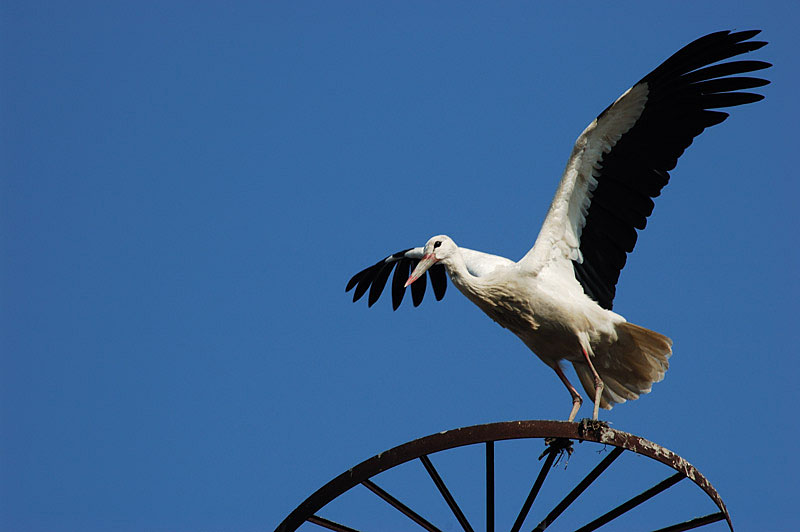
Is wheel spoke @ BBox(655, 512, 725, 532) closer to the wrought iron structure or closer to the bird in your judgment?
the wrought iron structure

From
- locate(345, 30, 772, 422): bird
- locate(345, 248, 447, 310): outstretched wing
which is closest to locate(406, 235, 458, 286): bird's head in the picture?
locate(345, 30, 772, 422): bird

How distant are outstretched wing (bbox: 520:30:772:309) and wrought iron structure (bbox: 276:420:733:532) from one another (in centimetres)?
232

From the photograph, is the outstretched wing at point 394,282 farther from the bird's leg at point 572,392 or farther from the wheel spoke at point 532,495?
the wheel spoke at point 532,495

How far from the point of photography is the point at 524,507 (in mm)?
6387

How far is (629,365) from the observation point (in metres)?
8.30

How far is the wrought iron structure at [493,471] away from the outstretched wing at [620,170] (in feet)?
7.62

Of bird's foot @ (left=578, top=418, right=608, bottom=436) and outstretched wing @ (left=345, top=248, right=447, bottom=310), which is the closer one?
bird's foot @ (left=578, top=418, right=608, bottom=436)

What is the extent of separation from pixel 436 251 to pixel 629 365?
201cm

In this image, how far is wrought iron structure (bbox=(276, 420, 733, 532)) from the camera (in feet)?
18.7

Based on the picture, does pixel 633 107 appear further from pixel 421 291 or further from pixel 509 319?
pixel 421 291

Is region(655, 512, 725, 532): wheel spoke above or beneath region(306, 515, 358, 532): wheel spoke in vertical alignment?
beneath

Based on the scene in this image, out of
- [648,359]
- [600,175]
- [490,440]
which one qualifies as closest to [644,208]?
[600,175]

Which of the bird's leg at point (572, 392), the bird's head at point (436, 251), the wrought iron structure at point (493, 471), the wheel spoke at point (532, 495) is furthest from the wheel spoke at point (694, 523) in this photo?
the bird's head at point (436, 251)

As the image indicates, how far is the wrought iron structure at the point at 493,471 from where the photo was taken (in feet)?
18.7
